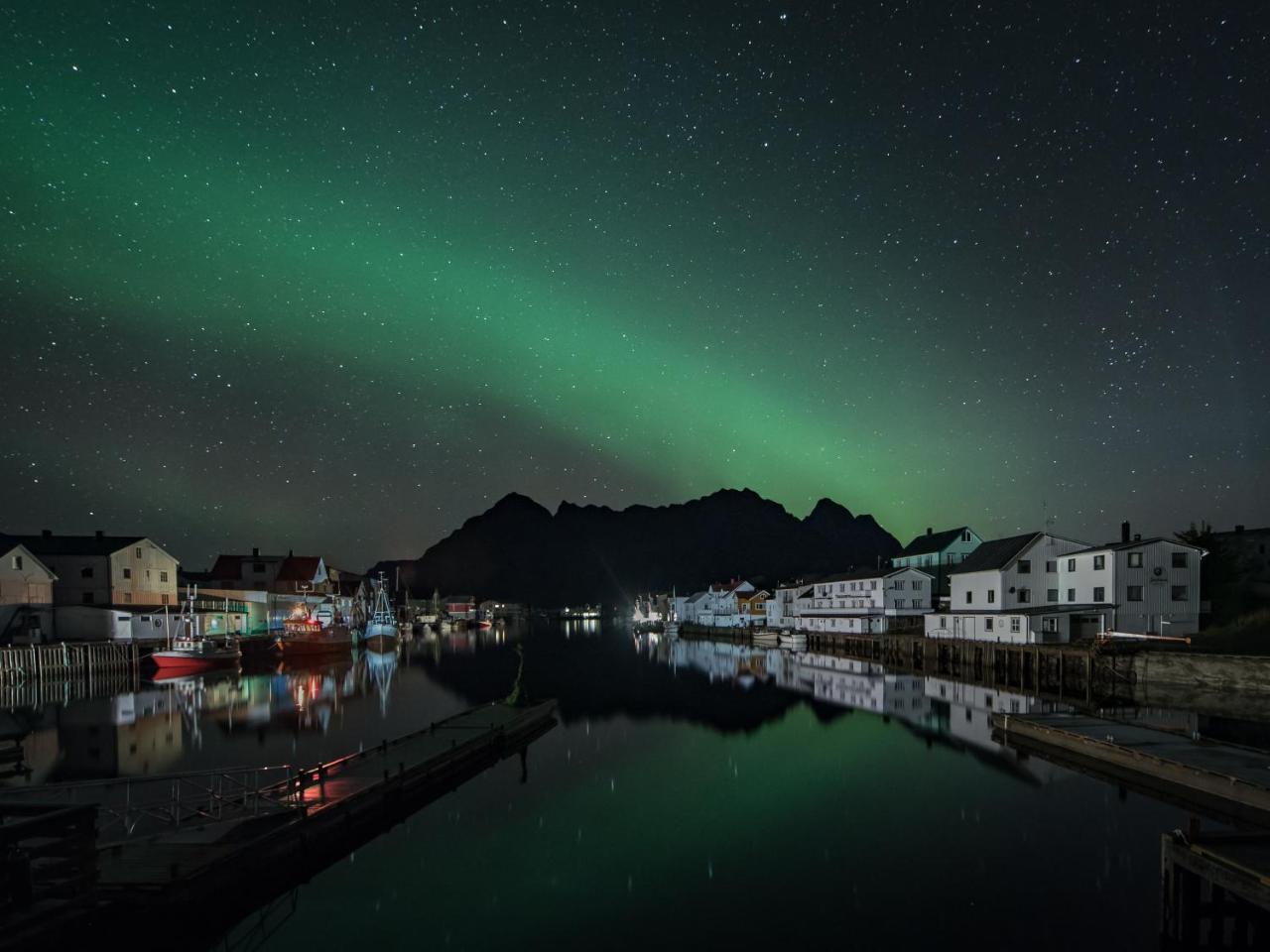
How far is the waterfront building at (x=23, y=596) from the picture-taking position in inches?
2520

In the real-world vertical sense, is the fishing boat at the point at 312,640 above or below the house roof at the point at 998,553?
below

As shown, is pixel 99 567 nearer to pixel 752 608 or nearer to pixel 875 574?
pixel 875 574

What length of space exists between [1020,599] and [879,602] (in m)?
23.2

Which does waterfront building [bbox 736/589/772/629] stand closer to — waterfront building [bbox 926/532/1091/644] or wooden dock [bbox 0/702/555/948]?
waterfront building [bbox 926/532/1091/644]

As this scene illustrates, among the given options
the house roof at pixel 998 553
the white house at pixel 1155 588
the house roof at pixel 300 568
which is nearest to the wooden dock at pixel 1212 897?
the white house at pixel 1155 588

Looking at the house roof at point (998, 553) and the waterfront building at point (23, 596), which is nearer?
the house roof at point (998, 553)

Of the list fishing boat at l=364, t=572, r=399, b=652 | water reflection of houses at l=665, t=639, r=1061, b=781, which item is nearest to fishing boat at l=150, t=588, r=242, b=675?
fishing boat at l=364, t=572, r=399, b=652

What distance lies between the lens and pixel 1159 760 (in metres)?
24.2

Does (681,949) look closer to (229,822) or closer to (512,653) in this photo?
(229,822)

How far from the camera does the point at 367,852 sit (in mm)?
20000

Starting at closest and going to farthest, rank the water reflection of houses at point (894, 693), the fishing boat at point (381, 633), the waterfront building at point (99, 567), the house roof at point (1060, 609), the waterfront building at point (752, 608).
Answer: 1. the water reflection of houses at point (894, 693)
2. the house roof at point (1060, 609)
3. the waterfront building at point (99, 567)
4. the fishing boat at point (381, 633)
5. the waterfront building at point (752, 608)

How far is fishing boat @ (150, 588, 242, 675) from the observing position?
64.2 metres

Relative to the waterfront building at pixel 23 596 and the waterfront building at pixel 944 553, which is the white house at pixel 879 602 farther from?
the waterfront building at pixel 23 596

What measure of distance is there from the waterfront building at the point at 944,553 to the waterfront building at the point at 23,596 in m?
90.4
